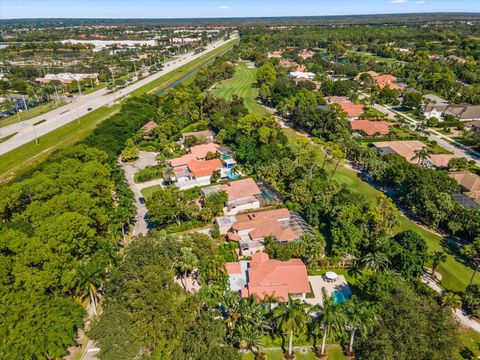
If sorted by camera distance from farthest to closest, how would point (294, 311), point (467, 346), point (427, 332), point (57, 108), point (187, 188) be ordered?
point (57, 108), point (187, 188), point (467, 346), point (294, 311), point (427, 332)

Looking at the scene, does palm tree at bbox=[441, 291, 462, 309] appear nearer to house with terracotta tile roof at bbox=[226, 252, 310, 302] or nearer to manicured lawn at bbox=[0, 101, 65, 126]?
house with terracotta tile roof at bbox=[226, 252, 310, 302]

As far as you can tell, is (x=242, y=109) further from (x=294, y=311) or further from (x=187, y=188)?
(x=294, y=311)

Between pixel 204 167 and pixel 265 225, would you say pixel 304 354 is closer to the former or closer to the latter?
pixel 265 225

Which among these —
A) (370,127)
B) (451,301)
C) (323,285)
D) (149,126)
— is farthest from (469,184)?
(149,126)

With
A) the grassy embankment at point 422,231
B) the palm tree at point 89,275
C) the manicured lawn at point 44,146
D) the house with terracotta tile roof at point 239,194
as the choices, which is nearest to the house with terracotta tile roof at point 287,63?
the grassy embankment at point 422,231

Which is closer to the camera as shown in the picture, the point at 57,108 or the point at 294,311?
the point at 294,311

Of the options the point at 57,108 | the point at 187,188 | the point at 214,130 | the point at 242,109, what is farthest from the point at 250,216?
the point at 57,108
